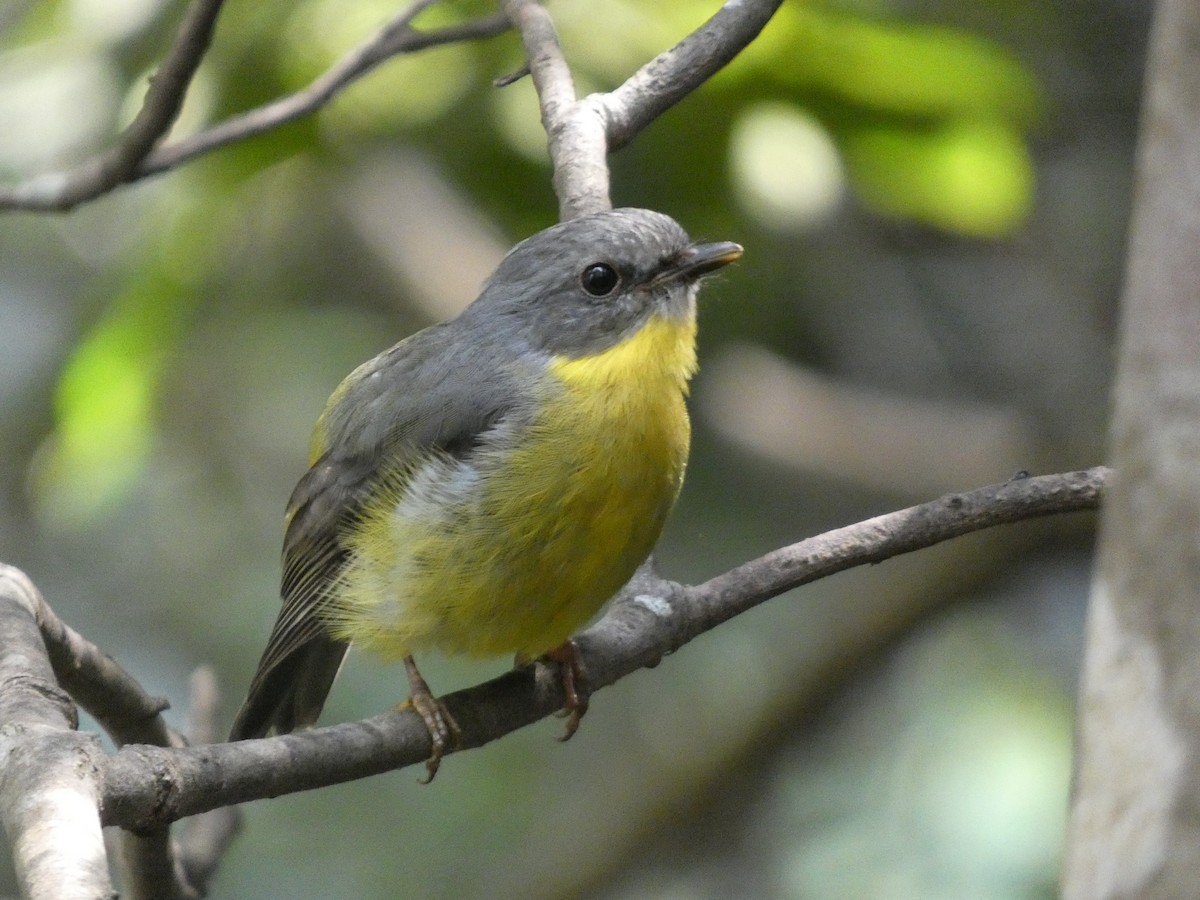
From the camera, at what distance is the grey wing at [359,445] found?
3.63 m

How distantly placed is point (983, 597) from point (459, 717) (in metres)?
3.33

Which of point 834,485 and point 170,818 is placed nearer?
point 170,818

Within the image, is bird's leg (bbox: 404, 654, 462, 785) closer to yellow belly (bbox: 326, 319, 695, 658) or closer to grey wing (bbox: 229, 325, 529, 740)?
yellow belly (bbox: 326, 319, 695, 658)

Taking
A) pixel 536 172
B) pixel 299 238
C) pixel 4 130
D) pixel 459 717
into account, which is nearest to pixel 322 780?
pixel 459 717

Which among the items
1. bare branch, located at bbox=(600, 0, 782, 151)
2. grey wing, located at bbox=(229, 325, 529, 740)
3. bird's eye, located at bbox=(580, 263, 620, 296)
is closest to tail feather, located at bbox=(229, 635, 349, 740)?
grey wing, located at bbox=(229, 325, 529, 740)

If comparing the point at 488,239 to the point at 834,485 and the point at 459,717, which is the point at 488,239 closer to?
the point at 834,485

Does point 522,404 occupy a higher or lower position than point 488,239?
lower

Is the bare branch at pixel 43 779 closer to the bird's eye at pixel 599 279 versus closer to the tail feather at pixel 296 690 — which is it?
the tail feather at pixel 296 690

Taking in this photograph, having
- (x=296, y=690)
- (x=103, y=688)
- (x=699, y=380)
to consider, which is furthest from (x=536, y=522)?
(x=699, y=380)

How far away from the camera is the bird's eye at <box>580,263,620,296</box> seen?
3.71m

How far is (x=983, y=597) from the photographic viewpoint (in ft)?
20.0

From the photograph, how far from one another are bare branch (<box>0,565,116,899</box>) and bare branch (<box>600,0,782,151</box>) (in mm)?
2070

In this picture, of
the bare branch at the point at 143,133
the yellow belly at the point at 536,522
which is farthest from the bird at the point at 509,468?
the bare branch at the point at 143,133

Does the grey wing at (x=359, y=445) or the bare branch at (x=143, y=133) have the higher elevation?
the bare branch at (x=143, y=133)
